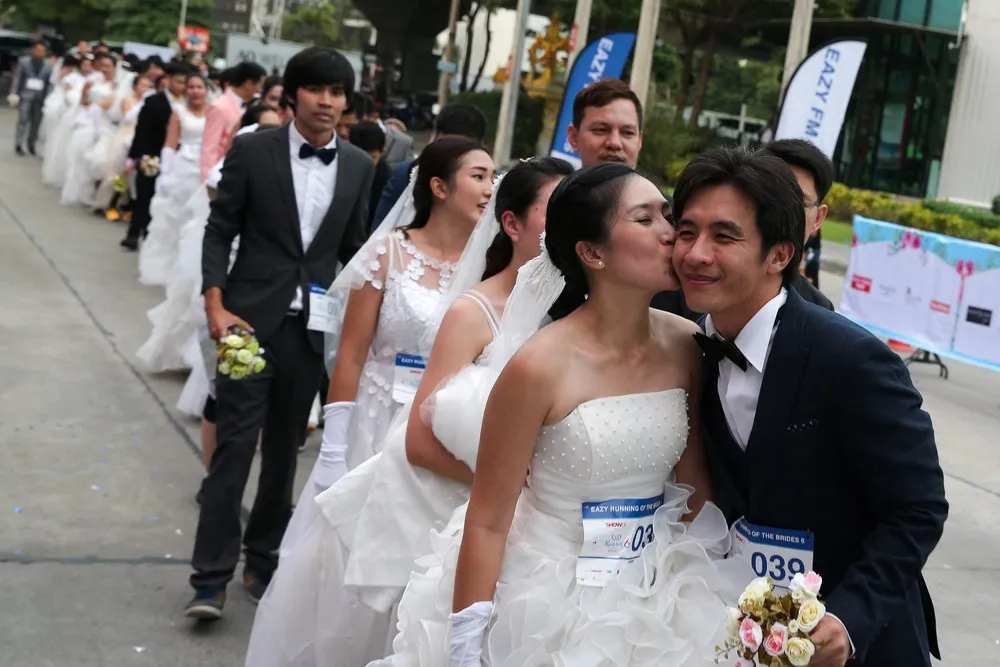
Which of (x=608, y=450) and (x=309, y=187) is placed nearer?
(x=608, y=450)

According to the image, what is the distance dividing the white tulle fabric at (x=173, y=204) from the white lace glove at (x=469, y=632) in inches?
351

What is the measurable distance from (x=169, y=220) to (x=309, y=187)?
7152 mm

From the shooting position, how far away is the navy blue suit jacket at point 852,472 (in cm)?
253

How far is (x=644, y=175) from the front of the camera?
10.1 ft

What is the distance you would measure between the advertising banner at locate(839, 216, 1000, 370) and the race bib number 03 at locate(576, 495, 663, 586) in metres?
9.54

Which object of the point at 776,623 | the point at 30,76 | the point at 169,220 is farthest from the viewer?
the point at 30,76

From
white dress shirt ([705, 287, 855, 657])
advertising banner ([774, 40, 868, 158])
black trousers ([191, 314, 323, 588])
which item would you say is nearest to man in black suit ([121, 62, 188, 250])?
advertising banner ([774, 40, 868, 158])

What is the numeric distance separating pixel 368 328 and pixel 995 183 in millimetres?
31191

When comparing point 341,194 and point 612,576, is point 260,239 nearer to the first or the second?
point 341,194

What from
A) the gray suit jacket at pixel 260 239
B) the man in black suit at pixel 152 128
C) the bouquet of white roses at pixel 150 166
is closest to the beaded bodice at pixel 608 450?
the gray suit jacket at pixel 260 239

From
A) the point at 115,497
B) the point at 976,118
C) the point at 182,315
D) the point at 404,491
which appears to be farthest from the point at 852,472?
the point at 976,118

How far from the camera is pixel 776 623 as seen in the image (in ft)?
7.82

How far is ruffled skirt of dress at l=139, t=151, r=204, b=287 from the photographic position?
11586 mm

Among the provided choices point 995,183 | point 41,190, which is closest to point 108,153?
point 41,190
